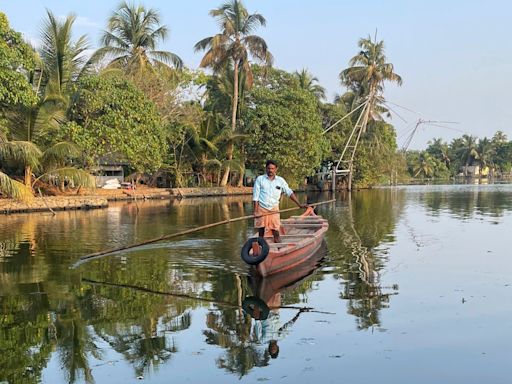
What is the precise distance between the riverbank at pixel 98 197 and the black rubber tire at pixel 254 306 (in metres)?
14.9

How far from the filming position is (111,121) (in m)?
24.9

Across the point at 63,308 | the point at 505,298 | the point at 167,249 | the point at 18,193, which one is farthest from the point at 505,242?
the point at 18,193

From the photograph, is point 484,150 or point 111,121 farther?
point 484,150

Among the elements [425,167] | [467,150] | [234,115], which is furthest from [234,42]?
[467,150]

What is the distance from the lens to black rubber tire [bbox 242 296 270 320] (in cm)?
666

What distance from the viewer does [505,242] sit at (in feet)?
43.1

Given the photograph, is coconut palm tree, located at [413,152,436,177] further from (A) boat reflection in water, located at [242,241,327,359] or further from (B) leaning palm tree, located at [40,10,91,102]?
(A) boat reflection in water, located at [242,241,327,359]

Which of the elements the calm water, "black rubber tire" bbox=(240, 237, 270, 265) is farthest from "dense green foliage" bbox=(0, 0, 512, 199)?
"black rubber tire" bbox=(240, 237, 270, 265)

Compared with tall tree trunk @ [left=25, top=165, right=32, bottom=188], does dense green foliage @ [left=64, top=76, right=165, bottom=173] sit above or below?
A: above

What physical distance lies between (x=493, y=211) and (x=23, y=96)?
1924cm

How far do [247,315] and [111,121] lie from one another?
791 inches

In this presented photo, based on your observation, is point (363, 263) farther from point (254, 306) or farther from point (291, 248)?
point (254, 306)

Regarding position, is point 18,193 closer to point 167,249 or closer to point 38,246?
point 38,246

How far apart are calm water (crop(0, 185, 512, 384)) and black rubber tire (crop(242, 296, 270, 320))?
0.13 ft
